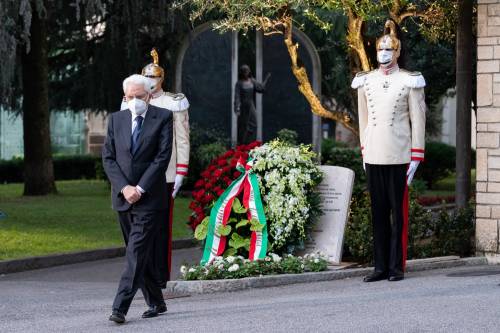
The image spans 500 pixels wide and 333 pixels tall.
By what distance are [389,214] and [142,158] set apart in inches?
123

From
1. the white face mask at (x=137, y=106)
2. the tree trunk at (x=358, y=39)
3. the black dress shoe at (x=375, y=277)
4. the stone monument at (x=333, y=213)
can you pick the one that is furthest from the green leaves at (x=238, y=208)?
the white face mask at (x=137, y=106)

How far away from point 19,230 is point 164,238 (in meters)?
5.97

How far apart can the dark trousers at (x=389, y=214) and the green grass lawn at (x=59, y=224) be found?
15.4ft

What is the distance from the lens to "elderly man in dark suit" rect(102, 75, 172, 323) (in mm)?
9375

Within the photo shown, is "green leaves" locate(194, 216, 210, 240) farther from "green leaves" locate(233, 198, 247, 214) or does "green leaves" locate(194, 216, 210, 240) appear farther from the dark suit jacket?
the dark suit jacket

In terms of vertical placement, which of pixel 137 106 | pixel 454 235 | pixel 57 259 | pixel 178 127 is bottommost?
pixel 57 259

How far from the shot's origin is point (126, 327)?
30.1 ft

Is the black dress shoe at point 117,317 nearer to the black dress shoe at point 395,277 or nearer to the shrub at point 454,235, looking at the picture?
the black dress shoe at point 395,277

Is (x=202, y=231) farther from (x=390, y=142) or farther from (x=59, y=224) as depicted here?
(x=59, y=224)

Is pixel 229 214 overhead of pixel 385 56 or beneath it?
beneath

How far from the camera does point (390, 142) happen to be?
1151 centimetres

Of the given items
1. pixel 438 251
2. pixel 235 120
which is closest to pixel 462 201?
pixel 438 251

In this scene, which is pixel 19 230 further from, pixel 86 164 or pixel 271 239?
pixel 86 164

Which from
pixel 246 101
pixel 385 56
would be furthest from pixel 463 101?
pixel 246 101
